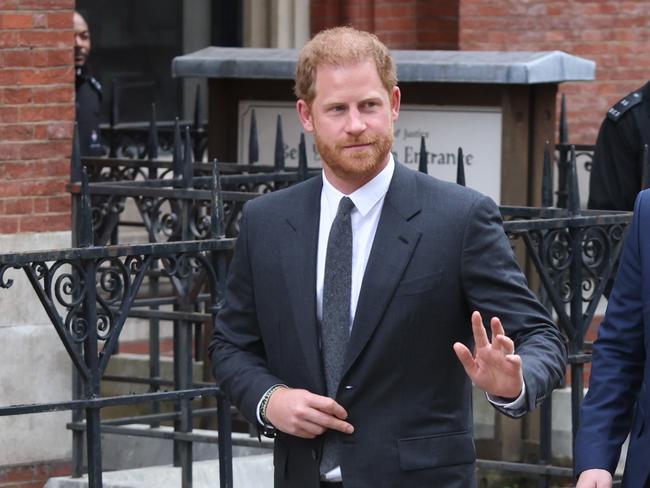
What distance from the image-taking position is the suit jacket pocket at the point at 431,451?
346 centimetres

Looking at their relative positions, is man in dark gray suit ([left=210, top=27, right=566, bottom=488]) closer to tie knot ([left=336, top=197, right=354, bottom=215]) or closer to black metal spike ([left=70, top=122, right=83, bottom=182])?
tie knot ([left=336, top=197, right=354, bottom=215])

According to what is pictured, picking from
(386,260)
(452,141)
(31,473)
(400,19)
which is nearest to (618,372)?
(386,260)

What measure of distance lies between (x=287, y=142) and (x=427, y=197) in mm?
4840

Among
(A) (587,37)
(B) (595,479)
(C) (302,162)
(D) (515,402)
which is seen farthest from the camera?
(A) (587,37)

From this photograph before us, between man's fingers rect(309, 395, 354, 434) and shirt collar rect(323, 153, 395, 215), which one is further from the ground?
shirt collar rect(323, 153, 395, 215)

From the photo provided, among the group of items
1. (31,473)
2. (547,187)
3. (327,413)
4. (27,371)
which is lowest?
(31,473)

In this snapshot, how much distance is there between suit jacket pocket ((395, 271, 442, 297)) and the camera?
3.46m

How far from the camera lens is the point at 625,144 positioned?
6.45 m

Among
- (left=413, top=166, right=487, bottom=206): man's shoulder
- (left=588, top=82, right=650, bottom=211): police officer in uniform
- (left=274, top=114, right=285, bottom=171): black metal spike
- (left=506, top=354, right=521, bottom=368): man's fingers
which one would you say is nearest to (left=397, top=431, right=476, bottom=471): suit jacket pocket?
(left=506, top=354, right=521, bottom=368): man's fingers

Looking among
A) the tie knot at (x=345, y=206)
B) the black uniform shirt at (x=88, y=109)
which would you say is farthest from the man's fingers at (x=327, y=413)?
the black uniform shirt at (x=88, y=109)

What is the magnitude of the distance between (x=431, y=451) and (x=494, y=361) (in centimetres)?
37

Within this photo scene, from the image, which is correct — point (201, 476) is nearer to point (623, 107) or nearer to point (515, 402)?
point (623, 107)

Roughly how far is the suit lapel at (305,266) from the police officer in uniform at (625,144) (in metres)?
3.01

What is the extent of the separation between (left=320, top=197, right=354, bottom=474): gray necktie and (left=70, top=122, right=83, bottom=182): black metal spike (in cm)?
354
